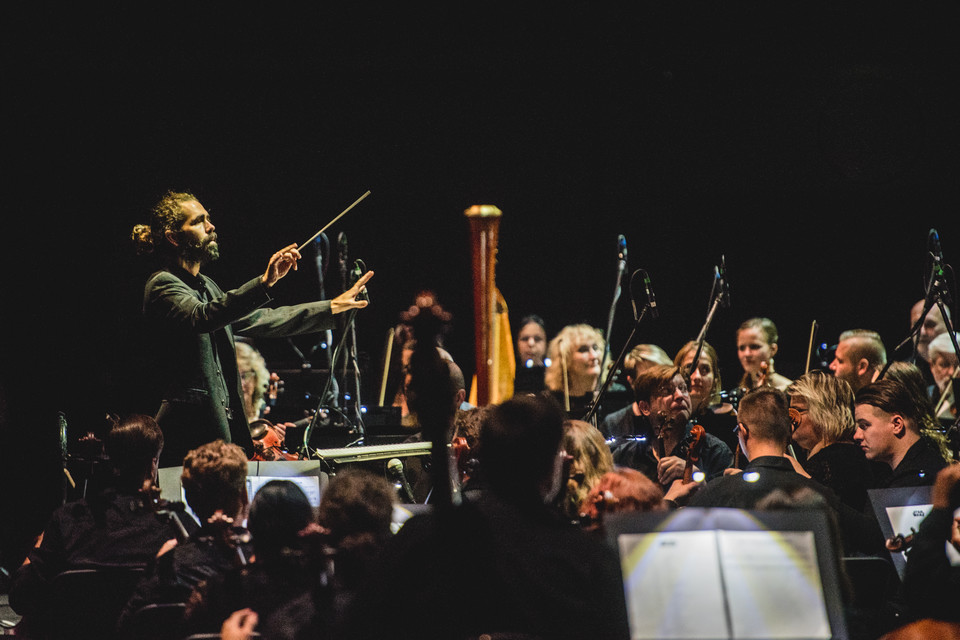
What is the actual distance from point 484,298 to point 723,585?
98 centimetres

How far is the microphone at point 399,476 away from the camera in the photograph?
12.1ft

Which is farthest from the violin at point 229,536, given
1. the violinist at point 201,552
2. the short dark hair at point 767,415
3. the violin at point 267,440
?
the violin at point 267,440

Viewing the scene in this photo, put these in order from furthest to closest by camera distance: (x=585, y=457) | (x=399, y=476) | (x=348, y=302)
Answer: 1. (x=348, y=302)
2. (x=399, y=476)
3. (x=585, y=457)

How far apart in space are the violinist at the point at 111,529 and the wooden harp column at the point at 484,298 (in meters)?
0.99

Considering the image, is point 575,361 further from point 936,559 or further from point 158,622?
point 158,622

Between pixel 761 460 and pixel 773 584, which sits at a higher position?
pixel 761 460

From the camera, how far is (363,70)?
25.5 feet

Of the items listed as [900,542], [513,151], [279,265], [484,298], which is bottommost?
[900,542]

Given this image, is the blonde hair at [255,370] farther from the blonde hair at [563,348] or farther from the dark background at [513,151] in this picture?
the blonde hair at [563,348]

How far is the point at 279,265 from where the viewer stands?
13.3ft

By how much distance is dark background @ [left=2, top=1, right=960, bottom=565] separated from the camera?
6977 mm

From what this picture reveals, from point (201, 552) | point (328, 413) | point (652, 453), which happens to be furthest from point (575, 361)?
point (201, 552)

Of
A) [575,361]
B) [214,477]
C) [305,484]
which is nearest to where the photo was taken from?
[214,477]

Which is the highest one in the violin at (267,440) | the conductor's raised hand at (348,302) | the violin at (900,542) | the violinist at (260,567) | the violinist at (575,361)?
the conductor's raised hand at (348,302)
